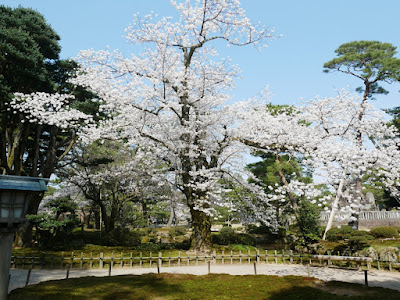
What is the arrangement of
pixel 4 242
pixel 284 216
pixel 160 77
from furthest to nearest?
pixel 284 216 → pixel 160 77 → pixel 4 242

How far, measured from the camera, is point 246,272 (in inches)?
496

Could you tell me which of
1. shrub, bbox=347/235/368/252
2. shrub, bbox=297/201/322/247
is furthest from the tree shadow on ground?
shrub, bbox=297/201/322/247

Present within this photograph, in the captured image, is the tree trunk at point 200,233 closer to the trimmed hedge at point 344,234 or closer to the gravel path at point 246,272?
the gravel path at point 246,272

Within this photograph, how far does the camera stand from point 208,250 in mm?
15266

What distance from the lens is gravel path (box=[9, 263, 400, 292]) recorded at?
1095 centimetres

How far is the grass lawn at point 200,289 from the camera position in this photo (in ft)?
26.2

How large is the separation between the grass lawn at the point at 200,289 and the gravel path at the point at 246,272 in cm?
207

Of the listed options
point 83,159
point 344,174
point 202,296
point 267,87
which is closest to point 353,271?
point 344,174

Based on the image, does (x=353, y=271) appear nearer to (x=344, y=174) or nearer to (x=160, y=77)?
(x=344, y=174)

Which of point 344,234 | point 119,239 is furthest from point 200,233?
point 119,239

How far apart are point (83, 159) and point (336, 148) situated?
17.1 m

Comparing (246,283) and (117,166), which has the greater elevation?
(117,166)

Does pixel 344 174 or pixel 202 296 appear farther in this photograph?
pixel 344 174

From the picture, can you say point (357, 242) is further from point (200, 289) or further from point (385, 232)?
point (200, 289)
